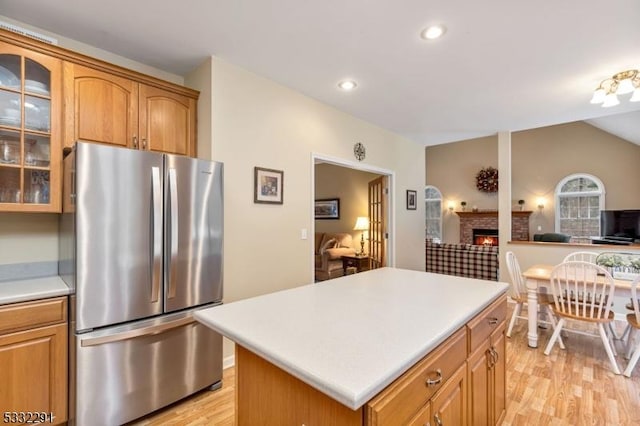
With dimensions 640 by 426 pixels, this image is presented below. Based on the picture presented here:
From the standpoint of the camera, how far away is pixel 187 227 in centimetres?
205

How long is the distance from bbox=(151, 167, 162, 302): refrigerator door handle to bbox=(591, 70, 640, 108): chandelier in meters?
3.77

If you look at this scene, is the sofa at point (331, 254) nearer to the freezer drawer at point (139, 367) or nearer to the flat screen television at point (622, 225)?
the freezer drawer at point (139, 367)

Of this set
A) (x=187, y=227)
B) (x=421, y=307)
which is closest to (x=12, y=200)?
(x=187, y=227)

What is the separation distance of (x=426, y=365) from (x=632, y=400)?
88.9 inches

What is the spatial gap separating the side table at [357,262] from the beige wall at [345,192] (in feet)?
2.00

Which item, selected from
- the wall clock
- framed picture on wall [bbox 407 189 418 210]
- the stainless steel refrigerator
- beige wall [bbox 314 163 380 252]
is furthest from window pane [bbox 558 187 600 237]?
the stainless steel refrigerator

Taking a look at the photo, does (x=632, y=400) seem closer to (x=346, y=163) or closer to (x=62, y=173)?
(x=346, y=163)

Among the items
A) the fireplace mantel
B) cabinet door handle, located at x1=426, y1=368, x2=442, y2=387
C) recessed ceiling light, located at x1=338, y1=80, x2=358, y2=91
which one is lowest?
cabinet door handle, located at x1=426, y1=368, x2=442, y2=387

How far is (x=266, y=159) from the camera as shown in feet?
9.25

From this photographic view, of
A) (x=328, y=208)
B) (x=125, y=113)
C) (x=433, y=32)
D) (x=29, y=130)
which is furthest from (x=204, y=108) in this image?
(x=328, y=208)

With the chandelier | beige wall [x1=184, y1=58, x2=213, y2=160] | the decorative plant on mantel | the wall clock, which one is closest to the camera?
beige wall [x1=184, y1=58, x2=213, y2=160]

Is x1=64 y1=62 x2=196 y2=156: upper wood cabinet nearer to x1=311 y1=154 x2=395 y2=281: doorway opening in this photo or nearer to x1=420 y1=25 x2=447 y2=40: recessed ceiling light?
x1=311 y1=154 x2=395 y2=281: doorway opening

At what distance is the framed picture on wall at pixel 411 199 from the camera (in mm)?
4871

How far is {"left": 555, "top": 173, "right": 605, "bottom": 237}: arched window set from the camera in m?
7.53
